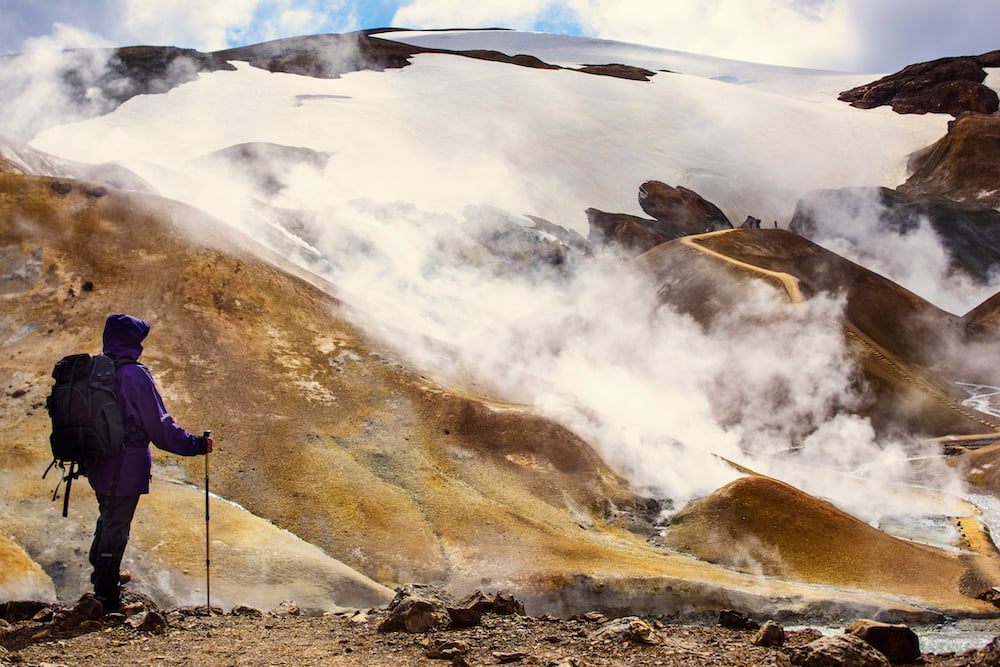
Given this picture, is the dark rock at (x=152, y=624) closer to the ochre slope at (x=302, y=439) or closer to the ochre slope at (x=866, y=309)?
the ochre slope at (x=302, y=439)

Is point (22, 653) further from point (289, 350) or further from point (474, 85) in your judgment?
point (474, 85)

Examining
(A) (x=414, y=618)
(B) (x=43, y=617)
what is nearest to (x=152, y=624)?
(B) (x=43, y=617)

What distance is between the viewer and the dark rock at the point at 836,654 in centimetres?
1053

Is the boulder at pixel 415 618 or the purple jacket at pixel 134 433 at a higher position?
the purple jacket at pixel 134 433

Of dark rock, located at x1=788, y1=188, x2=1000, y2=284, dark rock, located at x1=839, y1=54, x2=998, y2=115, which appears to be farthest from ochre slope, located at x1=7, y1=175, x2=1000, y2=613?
dark rock, located at x1=839, y1=54, x2=998, y2=115

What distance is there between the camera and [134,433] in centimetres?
1364

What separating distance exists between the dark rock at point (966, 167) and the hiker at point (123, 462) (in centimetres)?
13131

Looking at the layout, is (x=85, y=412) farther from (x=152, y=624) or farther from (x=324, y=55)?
(x=324, y=55)

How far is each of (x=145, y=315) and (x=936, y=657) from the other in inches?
1399

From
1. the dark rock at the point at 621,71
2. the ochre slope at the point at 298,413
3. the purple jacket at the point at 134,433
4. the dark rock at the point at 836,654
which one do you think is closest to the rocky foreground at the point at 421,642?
the dark rock at the point at 836,654

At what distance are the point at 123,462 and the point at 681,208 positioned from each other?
4534 inches

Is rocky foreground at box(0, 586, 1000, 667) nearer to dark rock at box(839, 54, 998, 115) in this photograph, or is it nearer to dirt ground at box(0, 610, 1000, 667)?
Answer: dirt ground at box(0, 610, 1000, 667)

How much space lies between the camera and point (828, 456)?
61.7m

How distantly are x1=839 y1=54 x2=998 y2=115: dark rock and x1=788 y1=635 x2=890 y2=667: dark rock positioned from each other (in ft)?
547
